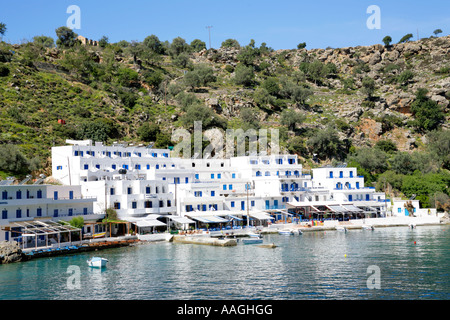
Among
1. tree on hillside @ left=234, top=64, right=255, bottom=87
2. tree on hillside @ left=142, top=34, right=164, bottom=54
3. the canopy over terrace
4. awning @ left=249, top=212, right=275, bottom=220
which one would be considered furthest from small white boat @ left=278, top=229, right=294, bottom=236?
tree on hillside @ left=142, top=34, right=164, bottom=54

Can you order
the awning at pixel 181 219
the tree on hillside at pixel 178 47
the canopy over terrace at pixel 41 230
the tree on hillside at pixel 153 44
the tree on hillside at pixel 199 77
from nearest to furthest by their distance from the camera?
the canopy over terrace at pixel 41 230, the awning at pixel 181 219, the tree on hillside at pixel 199 77, the tree on hillside at pixel 153 44, the tree on hillside at pixel 178 47

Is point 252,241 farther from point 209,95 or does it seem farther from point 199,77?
point 199,77

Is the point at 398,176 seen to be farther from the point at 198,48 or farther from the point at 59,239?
the point at 198,48

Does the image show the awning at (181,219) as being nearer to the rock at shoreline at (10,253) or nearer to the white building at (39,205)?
the white building at (39,205)

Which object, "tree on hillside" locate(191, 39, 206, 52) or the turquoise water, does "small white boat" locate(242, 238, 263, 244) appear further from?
"tree on hillside" locate(191, 39, 206, 52)

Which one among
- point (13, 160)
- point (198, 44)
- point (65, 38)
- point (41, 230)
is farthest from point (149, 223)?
point (198, 44)

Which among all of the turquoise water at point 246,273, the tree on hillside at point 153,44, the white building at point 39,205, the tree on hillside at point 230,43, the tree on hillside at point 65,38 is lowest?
the turquoise water at point 246,273

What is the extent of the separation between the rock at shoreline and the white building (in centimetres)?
311

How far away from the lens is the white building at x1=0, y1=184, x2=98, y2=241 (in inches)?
1843

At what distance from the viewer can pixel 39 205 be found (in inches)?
1998

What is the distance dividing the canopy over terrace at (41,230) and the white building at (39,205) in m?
0.56

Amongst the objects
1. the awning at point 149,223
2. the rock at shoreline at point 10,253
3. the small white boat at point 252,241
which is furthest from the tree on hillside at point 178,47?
the rock at shoreline at point 10,253

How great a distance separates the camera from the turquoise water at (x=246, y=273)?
29375mm

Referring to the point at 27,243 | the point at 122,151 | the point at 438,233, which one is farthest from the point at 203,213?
the point at 438,233
